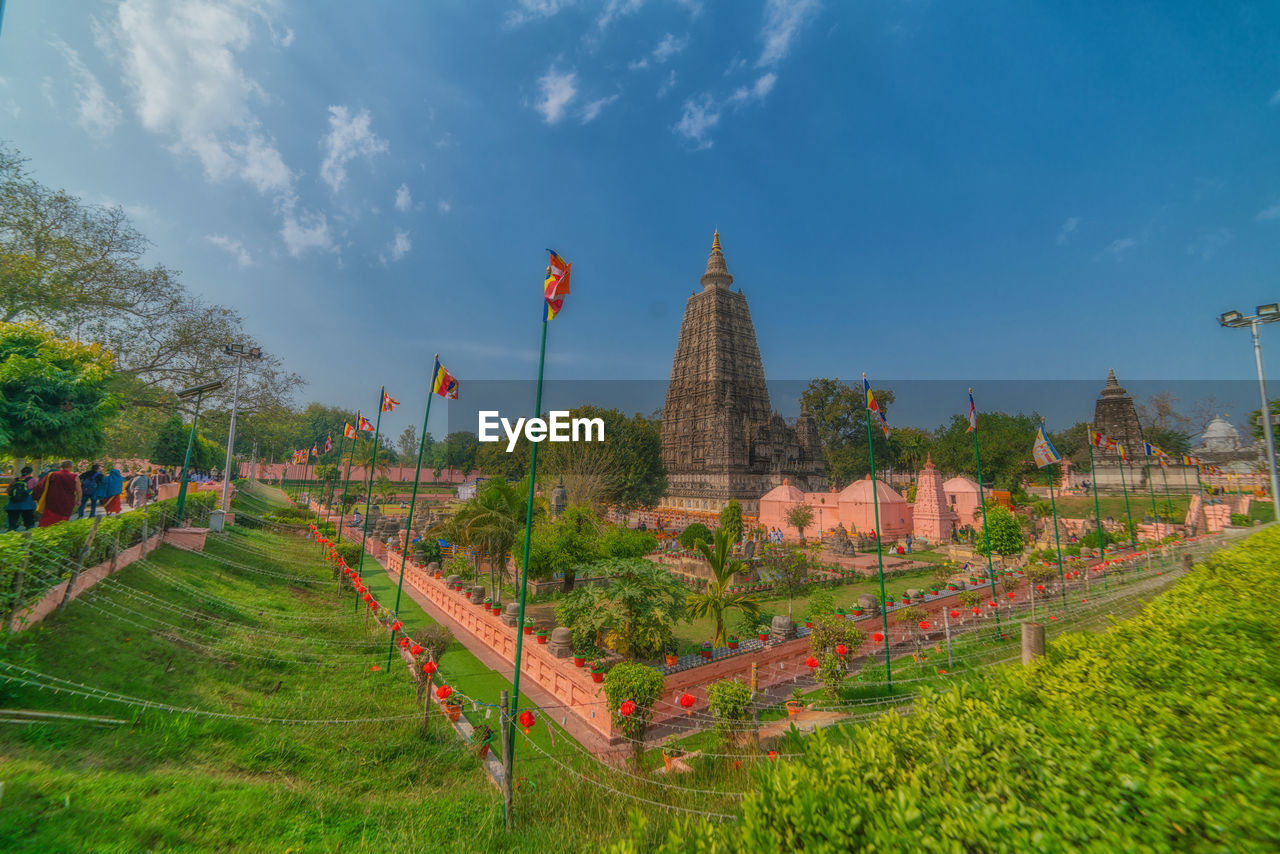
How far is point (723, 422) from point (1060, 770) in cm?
4254

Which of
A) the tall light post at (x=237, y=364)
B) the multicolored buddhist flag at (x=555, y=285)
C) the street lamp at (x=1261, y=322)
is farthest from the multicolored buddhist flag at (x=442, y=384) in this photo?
the street lamp at (x=1261, y=322)

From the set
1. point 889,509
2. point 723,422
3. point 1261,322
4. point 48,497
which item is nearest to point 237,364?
point 48,497

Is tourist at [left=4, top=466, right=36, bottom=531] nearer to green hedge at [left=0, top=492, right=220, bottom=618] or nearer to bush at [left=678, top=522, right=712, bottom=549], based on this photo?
green hedge at [left=0, top=492, right=220, bottom=618]

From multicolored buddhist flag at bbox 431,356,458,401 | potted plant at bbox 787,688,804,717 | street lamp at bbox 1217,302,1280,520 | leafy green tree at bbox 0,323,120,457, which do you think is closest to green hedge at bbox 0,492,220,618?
leafy green tree at bbox 0,323,120,457

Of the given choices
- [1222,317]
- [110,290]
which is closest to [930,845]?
[1222,317]

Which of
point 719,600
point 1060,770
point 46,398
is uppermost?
point 46,398

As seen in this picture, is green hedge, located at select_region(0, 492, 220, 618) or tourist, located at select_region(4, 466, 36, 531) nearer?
green hedge, located at select_region(0, 492, 220, 618)

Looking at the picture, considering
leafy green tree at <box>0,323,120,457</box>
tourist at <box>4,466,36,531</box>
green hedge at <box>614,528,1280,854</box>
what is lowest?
green hedge at <box>614,528,1280,854</box>

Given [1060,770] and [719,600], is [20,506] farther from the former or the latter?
[1060,770]

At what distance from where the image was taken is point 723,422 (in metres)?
44.4

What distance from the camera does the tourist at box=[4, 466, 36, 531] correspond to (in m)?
9.15

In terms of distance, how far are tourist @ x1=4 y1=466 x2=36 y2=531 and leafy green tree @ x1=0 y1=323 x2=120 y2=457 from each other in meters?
0.84

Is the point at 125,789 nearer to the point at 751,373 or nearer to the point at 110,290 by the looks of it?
the point at 110,290

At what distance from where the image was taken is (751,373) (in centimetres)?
4900
